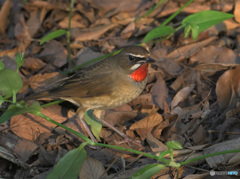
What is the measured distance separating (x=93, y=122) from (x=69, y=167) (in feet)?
5.77

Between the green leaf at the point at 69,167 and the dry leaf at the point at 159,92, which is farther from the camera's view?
the dry leaf at the point at 159,92

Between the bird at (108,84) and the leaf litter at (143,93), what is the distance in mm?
314

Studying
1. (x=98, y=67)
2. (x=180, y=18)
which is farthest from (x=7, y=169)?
(x=180, y=18)

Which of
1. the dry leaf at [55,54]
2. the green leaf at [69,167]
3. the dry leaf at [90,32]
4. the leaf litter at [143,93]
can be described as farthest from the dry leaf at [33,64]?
the green leaf at [69,167]

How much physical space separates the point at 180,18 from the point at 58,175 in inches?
184

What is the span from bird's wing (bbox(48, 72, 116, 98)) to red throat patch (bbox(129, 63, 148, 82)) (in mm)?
334

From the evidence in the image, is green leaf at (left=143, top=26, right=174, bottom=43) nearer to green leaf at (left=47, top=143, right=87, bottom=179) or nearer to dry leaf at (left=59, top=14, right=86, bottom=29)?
dry leaf at (left=59, top=14, right=86, bottom=29)

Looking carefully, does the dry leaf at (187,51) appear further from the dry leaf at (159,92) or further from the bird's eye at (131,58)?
the bird's eye at (131,58)

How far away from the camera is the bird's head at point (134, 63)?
5809 millimetres

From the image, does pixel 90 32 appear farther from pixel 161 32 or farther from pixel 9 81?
pixel 9 81

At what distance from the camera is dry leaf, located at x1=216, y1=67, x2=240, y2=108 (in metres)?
5.95

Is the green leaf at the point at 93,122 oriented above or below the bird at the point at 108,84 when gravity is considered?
below

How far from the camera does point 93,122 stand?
19.7 ft

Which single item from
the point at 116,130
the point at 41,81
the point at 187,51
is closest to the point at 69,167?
the point at 116,130
